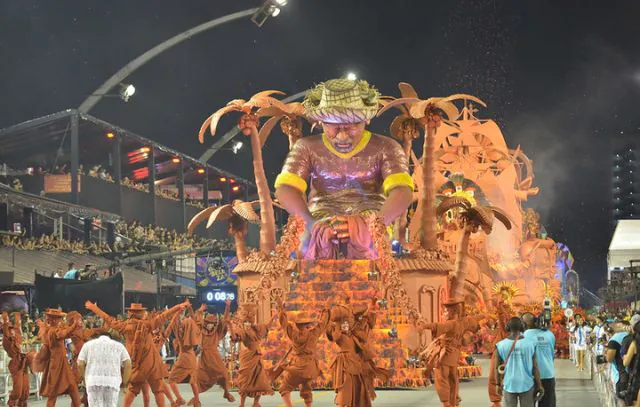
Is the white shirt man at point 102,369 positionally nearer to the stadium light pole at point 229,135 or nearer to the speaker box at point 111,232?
the stadium light pole at point 229,135

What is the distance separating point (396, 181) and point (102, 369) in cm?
1410

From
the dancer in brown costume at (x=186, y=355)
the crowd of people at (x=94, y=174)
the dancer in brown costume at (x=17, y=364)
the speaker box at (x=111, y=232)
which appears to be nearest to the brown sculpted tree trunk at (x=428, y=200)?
the dancer in brown costume at (x=186, y=355)

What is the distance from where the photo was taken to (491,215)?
2978 centimetres

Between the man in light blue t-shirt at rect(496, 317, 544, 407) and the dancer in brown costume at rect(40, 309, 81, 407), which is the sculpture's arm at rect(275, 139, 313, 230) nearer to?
the dancer in brown costume at rect(40, 309, 81, 407)

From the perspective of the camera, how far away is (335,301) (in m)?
24.4

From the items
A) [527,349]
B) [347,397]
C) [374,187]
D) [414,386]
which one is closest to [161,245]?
[374,187]

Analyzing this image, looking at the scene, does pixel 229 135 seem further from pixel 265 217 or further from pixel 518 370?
pixel 518 370

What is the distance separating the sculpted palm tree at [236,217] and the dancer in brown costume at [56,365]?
11.5 metres

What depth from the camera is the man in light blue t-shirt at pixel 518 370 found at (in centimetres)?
1404

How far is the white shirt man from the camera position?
15070 millimetres

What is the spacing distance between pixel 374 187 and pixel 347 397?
40.3 ft

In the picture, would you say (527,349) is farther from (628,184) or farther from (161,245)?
(628,184)

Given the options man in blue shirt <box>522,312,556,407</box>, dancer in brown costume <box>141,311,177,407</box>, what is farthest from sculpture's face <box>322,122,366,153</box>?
man in blue shirt <box>522,312,556,407</box>

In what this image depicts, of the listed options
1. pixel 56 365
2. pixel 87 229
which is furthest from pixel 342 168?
pixel 87 229
